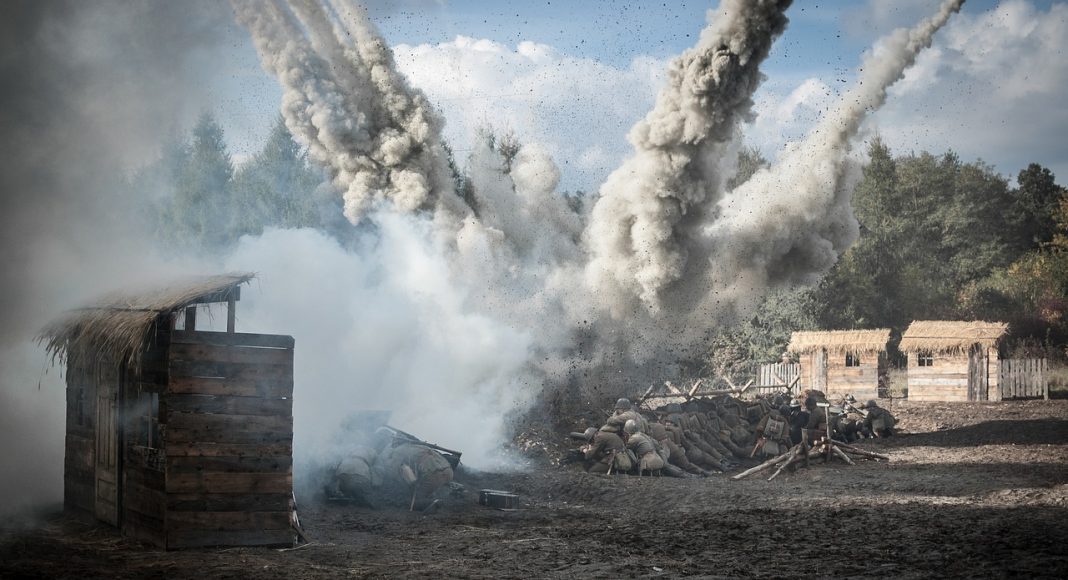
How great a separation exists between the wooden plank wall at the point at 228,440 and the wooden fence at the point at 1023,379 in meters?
31.8

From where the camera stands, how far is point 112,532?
14188 mm

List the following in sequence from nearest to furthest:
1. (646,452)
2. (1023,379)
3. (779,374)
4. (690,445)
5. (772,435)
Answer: (646,452) → (690,445) → (772,435) → (1023,379) → (779,374)

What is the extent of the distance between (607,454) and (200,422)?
11.5 m

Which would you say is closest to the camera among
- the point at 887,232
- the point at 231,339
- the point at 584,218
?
the point at 231,339

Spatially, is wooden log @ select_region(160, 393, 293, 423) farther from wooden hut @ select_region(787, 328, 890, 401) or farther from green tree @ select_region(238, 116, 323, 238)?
green tree @ select_region(238, 116, 323, 238)

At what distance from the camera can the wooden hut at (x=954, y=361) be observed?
123 feet

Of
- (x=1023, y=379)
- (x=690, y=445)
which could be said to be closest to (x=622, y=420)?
(x=690, y=445)

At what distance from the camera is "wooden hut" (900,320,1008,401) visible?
37625mm

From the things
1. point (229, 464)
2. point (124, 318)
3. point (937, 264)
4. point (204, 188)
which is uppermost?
point (204, 188)

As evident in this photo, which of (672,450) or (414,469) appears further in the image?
(672,450)

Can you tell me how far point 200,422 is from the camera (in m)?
12.9

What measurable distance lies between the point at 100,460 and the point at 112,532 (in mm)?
1215

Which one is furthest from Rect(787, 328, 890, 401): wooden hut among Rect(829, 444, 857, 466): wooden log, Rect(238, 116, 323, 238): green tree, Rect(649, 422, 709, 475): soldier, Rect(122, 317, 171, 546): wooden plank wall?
Rect(122, 317, 171, 546): wooden plank wall

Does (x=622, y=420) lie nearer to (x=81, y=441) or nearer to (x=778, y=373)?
(x=81, y=441)
